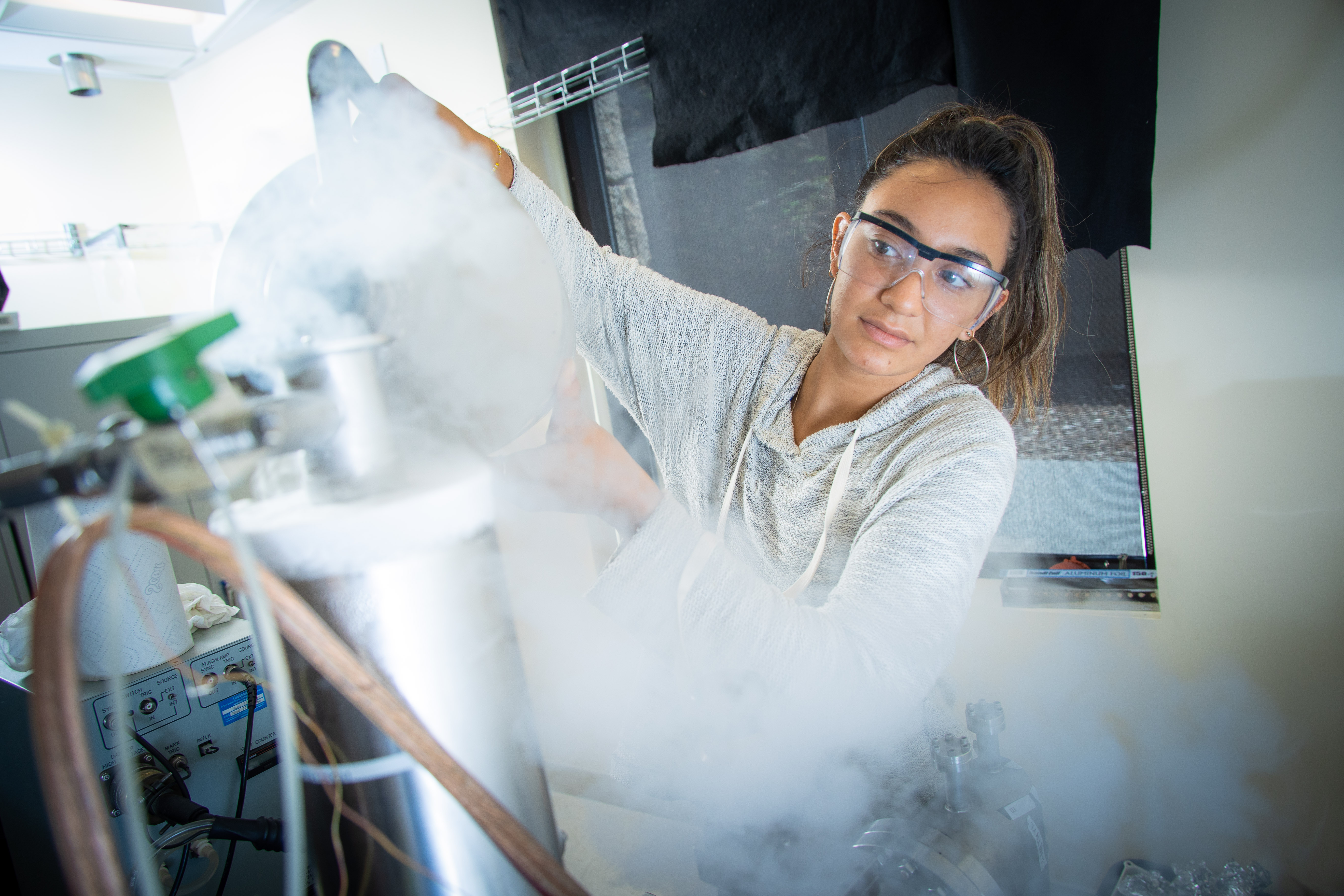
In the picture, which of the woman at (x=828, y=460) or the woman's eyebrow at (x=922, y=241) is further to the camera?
the woman's eyebrow at (x=922, y=241)

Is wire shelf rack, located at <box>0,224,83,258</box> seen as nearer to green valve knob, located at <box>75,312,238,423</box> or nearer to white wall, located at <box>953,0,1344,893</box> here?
green valve knob, located at <box>75,312,238,423</box>

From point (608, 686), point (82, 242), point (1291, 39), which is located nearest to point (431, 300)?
point (608, 686)

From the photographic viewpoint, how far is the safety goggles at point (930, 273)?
1175mm

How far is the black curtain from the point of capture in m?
1.32

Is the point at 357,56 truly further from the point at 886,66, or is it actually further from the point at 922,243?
the point at 922,243

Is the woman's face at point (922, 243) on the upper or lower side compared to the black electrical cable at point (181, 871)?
upper

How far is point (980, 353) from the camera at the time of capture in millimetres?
1466

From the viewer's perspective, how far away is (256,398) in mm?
428

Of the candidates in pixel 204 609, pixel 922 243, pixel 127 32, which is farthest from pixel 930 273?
pixel 127 32

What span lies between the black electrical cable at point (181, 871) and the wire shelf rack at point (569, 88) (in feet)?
6.14

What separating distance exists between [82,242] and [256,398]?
9.95 ft

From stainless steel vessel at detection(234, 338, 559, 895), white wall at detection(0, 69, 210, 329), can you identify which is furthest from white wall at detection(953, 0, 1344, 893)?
white wall at detection(0, 69, 210, 329)

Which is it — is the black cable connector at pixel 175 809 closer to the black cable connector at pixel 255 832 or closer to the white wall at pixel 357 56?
the black cable connector at pixel 255 832

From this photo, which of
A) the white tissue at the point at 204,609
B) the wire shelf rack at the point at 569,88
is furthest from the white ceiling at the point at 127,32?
the white tissue at the point at 204,609
